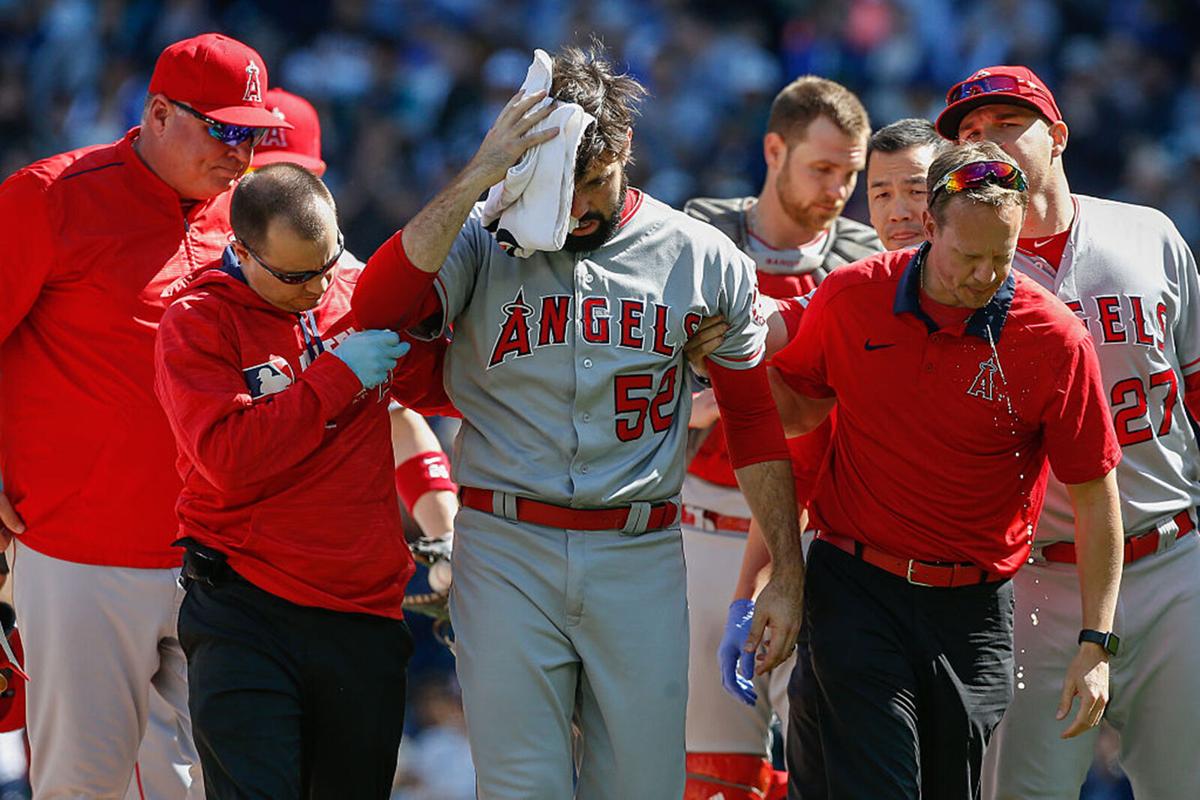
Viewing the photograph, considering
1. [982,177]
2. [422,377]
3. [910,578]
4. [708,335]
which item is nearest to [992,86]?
[982,177]

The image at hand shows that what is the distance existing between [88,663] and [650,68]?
9086 millimetres

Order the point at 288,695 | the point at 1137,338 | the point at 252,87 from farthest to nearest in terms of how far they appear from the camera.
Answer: the point at 252,87 → the point at 1137,338 → the point at 288,695

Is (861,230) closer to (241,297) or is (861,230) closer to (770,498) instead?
(770,498)

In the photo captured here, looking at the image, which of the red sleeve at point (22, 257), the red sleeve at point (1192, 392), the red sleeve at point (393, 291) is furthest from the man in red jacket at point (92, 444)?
the red sleeve at point (1192, 392)

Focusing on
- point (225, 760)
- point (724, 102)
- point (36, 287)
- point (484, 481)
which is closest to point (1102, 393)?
point (484, 481)

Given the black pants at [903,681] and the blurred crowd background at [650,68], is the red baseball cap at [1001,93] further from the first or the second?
the blurred crowd background at [650,68]

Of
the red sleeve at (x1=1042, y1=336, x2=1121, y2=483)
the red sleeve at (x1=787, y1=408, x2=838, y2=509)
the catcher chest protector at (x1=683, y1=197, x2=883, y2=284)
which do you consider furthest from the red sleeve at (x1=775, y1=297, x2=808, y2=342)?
the catcher chest protector at (x1=683, y1=197, x2=883, y2=284)

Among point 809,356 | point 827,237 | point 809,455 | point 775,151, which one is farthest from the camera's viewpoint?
point 775,151

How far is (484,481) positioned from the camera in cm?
446

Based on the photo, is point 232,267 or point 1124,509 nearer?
point 232,267

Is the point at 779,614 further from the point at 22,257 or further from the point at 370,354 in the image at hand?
the point at 22,257

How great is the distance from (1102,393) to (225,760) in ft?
7.99

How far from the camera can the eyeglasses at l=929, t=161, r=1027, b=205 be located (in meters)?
4.37

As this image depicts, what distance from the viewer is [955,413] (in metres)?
4.51
